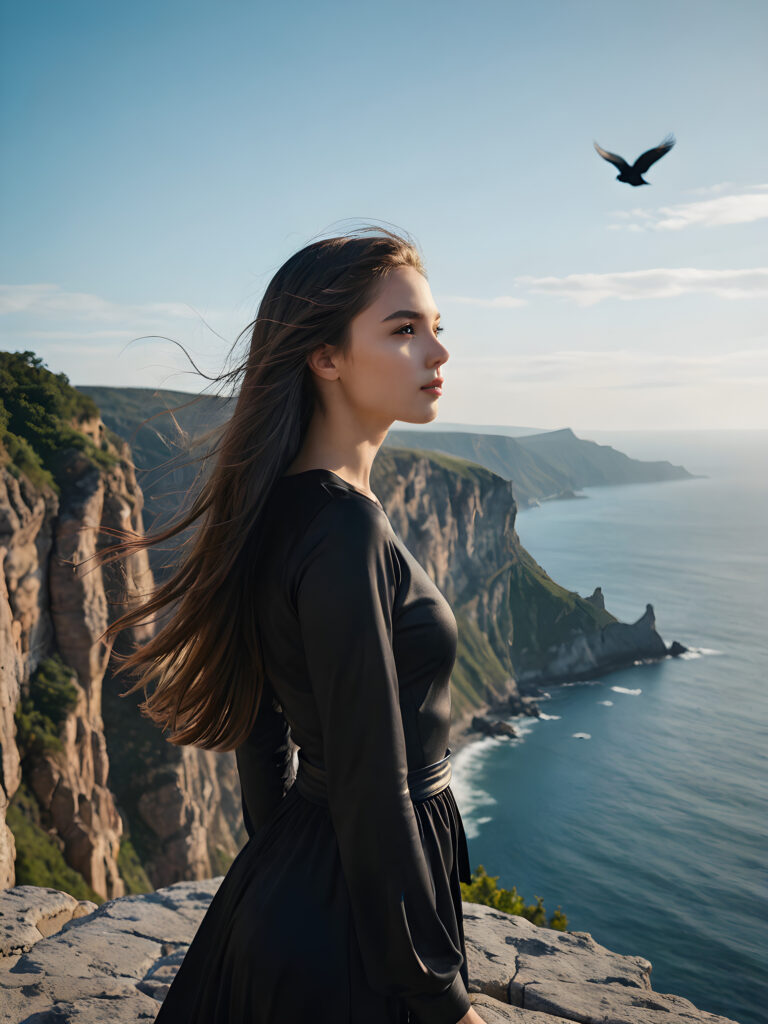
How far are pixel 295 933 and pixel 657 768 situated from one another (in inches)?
2650

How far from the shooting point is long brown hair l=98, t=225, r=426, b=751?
6.84ft

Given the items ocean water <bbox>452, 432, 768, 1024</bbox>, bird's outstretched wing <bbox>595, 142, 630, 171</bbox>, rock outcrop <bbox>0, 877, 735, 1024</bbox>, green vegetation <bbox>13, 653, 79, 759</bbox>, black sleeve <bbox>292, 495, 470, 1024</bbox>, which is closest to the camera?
black sleeve <bbox>292, 495, 470, 1024</bbox>

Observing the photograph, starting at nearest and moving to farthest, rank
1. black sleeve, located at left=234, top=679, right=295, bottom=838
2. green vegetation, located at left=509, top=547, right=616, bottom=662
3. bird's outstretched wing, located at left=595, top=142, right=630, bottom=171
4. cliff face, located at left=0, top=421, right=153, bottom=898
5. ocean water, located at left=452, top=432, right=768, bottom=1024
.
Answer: black sleeve, located at left=234, top=679, right=295, bottom=838 → bird's outstretched wing, located at left=595, top=142, right=630, bottom=171 → cliff face, located at left=0, top=421, right=153, bottom=898 → ocean water, located at left=452, top=432, right=768, bottom=1024 → green vegetation, located at left=509, top=547, right=616, bottom=662

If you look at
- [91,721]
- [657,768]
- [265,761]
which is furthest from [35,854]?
[657,768]

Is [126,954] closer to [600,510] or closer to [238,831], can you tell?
[238,831]

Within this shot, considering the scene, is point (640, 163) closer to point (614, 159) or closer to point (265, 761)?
point (614, 159)

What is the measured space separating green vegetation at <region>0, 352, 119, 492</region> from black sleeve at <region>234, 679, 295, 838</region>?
2291 cm

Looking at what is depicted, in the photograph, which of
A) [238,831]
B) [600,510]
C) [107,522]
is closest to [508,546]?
[600,510]

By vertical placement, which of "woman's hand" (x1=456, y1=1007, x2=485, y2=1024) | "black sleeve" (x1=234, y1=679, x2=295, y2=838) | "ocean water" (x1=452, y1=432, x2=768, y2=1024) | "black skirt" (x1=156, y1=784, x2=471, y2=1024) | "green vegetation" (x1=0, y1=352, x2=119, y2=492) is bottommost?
"ocean water" (x1=452, y1=432, x2=768, y2=1024)

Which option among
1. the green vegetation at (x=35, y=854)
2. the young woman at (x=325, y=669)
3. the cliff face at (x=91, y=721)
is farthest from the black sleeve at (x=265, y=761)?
the green vegetation at (x=35, y=854)

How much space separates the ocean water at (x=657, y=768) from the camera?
141 ft

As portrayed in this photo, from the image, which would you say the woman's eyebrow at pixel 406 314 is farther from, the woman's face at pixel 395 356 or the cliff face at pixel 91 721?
the cliff face at pixel 91 721

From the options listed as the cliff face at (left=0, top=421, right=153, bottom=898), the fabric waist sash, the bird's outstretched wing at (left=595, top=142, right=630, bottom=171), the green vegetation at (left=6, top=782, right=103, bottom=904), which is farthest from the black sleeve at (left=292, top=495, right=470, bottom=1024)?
the green vegetation at (left=6, top=782, right=103, bottom=904)

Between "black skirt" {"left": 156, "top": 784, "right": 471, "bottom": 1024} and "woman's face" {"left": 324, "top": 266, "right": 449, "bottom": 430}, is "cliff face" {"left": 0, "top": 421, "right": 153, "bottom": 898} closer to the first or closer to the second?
"black skirt" {"left": 156, "top": 784, "right": 471, "bottom": 1024}
